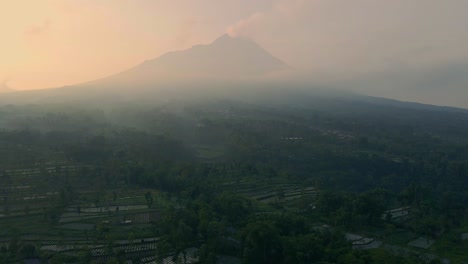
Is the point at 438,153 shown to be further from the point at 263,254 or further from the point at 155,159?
→ the point at 263,254

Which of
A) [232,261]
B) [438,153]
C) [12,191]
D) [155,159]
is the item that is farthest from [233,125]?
[232,261]

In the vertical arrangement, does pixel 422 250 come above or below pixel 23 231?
below

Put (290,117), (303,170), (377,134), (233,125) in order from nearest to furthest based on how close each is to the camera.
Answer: (303,170) < (233,125) < (377,134) < (290,117)

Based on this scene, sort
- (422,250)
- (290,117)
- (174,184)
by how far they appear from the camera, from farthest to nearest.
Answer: (290,117) < (174,184) < (422,250)

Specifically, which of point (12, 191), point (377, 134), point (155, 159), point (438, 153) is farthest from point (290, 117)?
point (12, 191)

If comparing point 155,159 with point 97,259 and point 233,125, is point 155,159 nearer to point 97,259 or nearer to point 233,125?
point 97,259

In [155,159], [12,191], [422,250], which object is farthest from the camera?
[155,159]

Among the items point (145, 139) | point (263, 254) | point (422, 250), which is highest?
point (145, 139)

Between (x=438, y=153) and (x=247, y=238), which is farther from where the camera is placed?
(x=438, y=153)

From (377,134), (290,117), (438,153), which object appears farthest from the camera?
(290,117)
